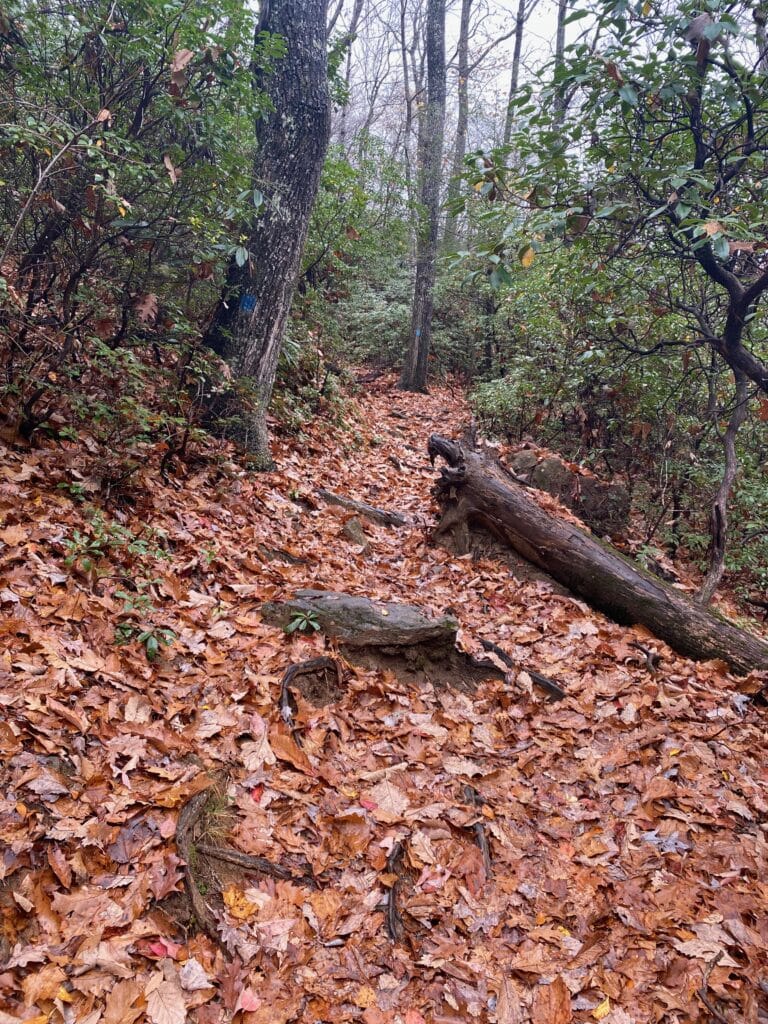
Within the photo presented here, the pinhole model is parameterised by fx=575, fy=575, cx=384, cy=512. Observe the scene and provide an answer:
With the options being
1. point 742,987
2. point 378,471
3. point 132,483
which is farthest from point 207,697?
point 378,471

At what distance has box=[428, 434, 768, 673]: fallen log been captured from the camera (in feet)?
15.9

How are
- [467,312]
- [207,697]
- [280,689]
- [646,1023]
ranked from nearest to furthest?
[646,1023]
[207,697]
[280,689]
[467,312]

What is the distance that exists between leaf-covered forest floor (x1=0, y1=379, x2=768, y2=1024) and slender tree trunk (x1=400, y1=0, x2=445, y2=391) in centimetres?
980

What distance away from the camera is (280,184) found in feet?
18.8

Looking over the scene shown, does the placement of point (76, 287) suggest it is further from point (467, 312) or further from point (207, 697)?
point (467, 312)

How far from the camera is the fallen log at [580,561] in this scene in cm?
485

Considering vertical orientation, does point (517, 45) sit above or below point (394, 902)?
above

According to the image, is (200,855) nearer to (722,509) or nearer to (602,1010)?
(602,1010)

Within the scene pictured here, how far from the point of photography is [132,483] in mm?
4551

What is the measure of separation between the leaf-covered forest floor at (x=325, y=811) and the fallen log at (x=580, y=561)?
267mm

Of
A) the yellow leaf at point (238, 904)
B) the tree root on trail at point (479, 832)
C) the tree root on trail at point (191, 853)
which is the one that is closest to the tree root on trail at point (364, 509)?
the tree root on trail at point (479, 832)

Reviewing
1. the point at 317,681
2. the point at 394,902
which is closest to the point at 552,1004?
the point at 394,902

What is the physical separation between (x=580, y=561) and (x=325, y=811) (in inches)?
141

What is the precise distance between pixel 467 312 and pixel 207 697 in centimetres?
1389
